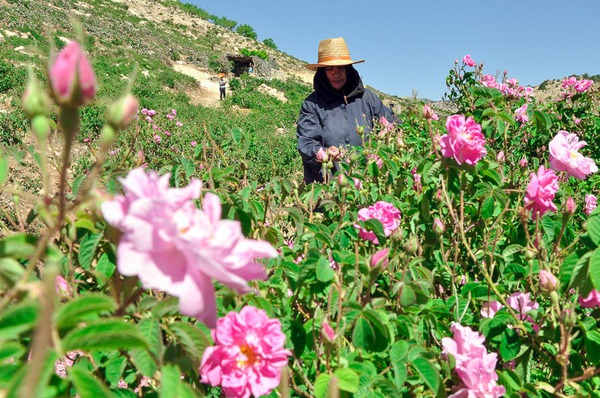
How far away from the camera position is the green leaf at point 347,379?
683 mm

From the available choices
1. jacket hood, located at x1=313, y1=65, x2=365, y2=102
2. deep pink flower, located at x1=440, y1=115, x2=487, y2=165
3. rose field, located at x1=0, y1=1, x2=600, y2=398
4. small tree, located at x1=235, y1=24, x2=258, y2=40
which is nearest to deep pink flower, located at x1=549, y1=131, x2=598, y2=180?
rose field, located at x1=0, y1=1, x2=600, y2=398

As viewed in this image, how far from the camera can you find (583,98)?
3.12 m

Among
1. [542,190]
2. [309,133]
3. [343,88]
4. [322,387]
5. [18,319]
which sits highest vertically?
[343,88]

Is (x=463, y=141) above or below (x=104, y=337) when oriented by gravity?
above

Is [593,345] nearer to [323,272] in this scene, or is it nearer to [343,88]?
[323,272]

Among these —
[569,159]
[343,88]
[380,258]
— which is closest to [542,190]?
[569,159]

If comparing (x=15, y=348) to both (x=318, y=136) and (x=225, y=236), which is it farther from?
(x=318, y=136)

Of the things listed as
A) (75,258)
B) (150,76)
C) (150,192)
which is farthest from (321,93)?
(150,76)

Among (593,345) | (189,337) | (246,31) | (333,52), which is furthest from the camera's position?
(246,31)

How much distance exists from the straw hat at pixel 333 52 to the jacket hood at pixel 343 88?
0.06 meters

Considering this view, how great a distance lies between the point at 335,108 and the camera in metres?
2.95

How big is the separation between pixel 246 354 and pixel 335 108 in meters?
2.42

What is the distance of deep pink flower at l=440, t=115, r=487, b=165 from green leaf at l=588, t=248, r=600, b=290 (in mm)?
460

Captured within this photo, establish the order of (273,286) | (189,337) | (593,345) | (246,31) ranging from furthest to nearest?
(246,31) → (273,286) → (593,345) → (189,337)
